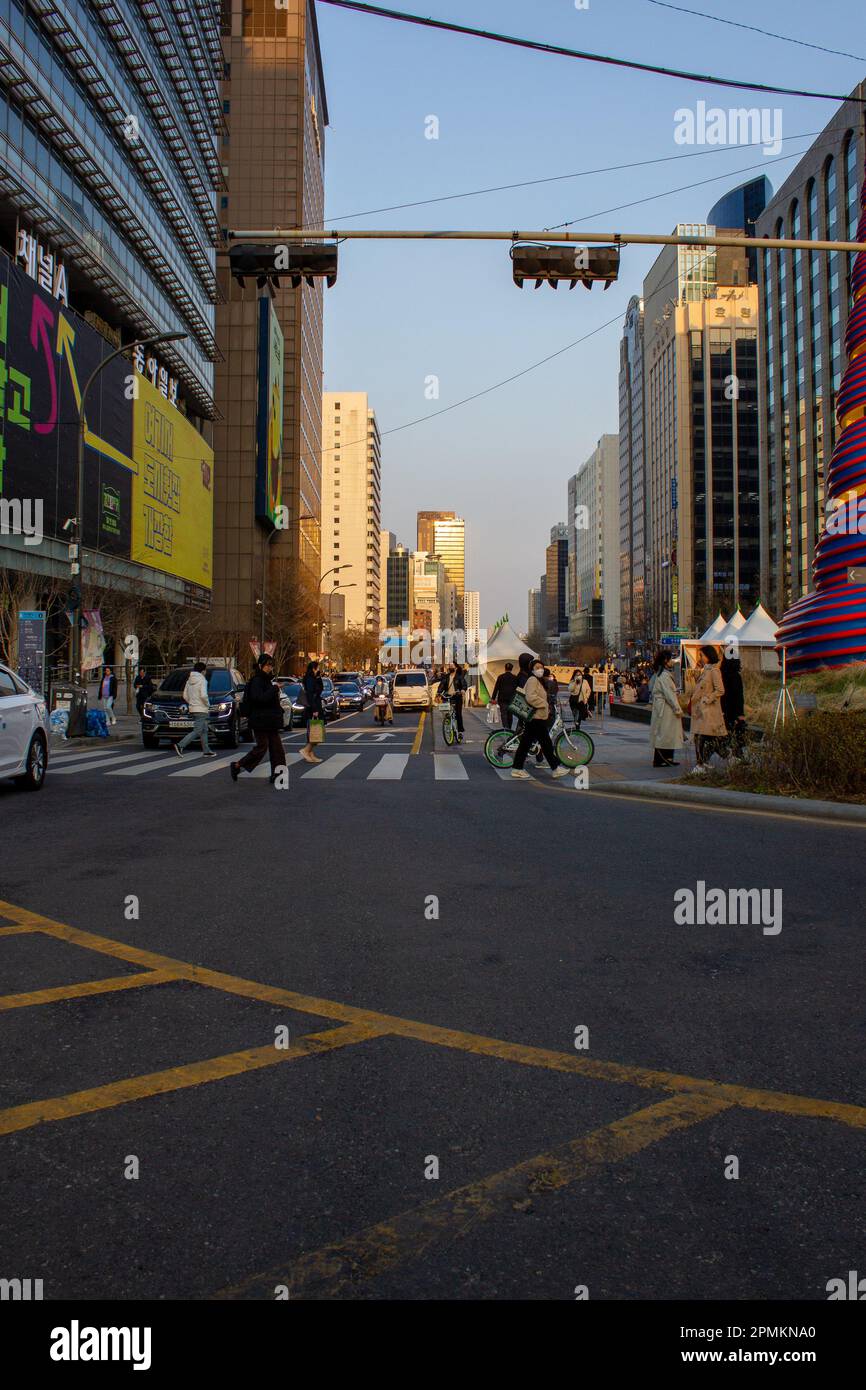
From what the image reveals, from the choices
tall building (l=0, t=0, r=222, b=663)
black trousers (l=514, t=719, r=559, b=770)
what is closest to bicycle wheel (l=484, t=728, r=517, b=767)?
black trousers (l=514, t=719, r=559, b=770)

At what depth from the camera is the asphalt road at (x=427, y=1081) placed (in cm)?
252

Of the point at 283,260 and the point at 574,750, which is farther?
the point at 574,750

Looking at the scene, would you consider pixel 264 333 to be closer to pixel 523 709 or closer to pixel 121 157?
pixel 121 157

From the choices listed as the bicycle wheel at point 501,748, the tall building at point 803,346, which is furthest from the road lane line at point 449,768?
the tall building at point 803,346

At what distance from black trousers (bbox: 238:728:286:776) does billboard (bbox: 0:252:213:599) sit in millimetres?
24429

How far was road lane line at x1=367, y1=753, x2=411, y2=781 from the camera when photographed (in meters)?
15.2

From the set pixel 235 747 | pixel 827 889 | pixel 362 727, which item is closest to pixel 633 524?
pixel 362 727

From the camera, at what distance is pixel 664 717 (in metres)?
16.3

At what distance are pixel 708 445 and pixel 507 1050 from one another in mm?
133408

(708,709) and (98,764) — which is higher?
(708,709)

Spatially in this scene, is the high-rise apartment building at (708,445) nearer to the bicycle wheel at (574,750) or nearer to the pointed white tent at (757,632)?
the pointed white tent at (757,632)

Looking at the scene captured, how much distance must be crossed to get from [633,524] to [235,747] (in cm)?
15133

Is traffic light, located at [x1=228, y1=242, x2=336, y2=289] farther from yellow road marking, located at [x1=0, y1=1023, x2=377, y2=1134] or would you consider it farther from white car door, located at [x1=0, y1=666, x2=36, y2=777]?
yellow road marking, located at [x1=0, y1=1023, x2=377, y2=1134]

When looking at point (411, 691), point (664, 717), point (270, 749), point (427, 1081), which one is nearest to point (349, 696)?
point (411, 691)
